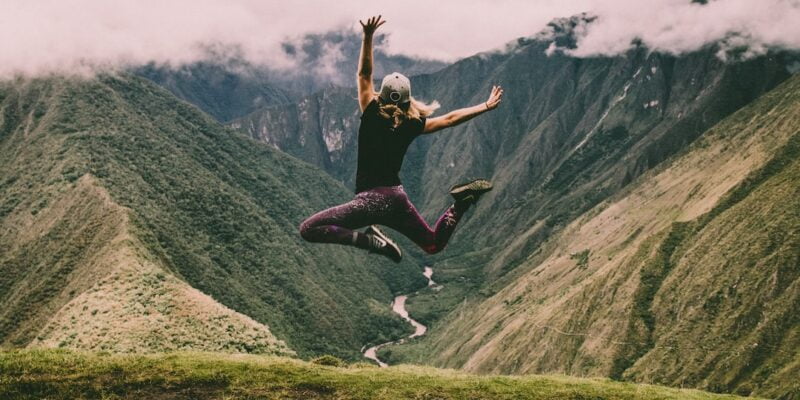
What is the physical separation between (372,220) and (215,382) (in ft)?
29.6

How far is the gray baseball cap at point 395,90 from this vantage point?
10.2 metres

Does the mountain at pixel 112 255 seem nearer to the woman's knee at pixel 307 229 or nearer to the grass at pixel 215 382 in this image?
the grass at pixel 215 382

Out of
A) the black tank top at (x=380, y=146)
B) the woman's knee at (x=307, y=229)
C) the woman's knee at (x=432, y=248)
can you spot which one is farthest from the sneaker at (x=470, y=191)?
the woman's knee at (x=307, y=229)

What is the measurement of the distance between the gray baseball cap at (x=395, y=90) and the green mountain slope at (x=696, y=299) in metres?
117

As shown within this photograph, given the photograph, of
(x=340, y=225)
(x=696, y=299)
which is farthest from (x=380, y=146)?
(x=696, y=299)

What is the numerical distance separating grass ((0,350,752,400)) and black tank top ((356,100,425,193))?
7994 millimetres

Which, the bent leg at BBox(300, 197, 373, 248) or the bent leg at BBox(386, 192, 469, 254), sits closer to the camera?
the bent leg at BBox(300, 197, 373, 248)

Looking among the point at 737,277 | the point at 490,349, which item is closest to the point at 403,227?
the point at 737,277

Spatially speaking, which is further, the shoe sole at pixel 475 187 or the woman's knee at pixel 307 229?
the shoe sole at pixel 475 187

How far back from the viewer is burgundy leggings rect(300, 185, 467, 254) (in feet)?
33.9

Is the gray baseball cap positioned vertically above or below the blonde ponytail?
above

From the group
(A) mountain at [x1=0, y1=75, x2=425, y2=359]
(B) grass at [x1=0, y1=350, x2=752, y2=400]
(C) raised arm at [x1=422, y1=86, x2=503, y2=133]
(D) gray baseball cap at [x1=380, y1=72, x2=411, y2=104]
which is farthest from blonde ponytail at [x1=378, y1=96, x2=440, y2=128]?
(A) mountain at [x1=0, y1=75, x2=425, y2=359]

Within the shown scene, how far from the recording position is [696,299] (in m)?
139

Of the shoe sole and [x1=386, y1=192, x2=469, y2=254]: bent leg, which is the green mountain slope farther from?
the shoe sole
